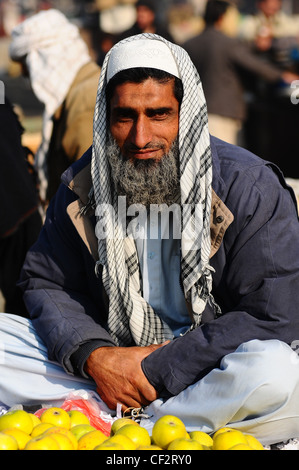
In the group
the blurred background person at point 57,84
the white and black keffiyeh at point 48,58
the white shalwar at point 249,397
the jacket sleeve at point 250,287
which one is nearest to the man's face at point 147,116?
the jacket sleeve at point 250,287

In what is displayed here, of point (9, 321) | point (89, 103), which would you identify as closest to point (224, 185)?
point (9, 321)

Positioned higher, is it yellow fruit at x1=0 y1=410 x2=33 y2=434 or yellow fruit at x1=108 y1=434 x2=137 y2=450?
yellow fruit at x1=108 y1=434 x2=137 y2=450

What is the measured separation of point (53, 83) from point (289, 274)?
279 cm

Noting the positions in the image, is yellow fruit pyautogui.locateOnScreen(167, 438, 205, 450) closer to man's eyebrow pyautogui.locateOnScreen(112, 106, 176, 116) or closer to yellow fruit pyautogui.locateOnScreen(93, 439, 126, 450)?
yellow fruit pyautogui.locateOnScreen(93, 439, 126, 450)

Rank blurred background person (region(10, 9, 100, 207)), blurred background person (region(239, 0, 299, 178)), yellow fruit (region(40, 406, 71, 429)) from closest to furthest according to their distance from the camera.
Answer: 1. yellow fruit (region(40, 406, 71, 429))
2. blurred background person (region(10, 9, 100, 207))
3. blurred background person (region(239, 0, 299, 178))

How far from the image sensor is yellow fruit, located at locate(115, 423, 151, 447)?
8.09ft

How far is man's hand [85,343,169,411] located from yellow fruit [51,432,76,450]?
66 cm

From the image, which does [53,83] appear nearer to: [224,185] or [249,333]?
[224,185]

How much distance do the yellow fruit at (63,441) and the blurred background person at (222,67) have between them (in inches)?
228

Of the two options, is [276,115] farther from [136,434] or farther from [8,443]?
[8,443]

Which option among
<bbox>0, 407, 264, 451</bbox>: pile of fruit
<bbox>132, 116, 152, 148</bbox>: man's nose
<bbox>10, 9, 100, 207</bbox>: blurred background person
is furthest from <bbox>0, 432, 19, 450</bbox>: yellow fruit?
<bbox>10, 9, 100, 207</bbox>: blurred background person

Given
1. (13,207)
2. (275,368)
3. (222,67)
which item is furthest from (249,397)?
(222,67)

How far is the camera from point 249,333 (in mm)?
2932

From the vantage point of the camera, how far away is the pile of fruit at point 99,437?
233 cm
